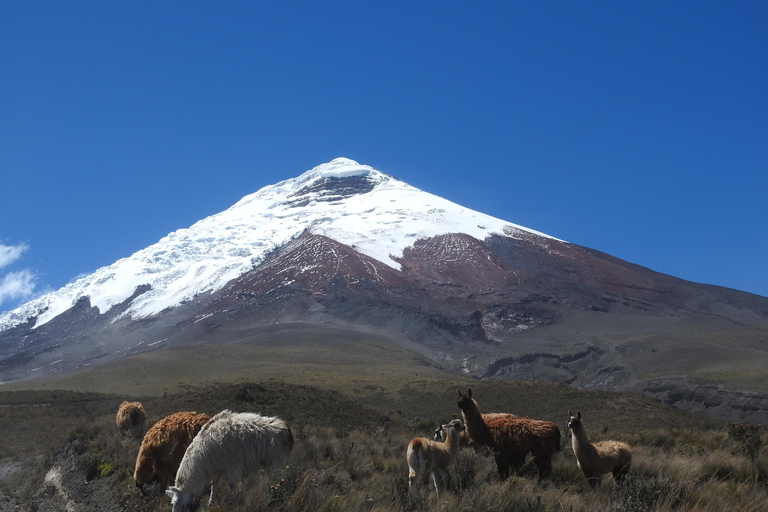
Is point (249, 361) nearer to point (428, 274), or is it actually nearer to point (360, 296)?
point (360, 296)

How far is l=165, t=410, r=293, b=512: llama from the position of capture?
6.73 metres

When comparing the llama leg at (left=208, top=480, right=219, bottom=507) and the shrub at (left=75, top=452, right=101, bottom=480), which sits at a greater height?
the llama leg at (left=208, top=480, right=219, bottom=507)

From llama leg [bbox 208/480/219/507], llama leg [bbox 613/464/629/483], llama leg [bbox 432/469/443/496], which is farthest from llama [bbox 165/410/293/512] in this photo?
llama leg [bbox 613/464/629/483]

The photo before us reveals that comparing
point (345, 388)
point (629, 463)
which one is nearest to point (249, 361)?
point (345, 388)

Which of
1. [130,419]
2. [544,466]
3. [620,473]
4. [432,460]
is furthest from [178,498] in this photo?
[130,419]

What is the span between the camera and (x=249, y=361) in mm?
72688

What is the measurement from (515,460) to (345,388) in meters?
41.7

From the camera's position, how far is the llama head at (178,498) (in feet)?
20.8

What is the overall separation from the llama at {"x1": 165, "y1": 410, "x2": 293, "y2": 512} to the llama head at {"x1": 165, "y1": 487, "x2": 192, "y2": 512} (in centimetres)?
1

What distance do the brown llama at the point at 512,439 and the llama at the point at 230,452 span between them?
2.79m

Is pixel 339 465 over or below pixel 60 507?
over

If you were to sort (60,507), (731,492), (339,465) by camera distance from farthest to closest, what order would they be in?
1. (60,507)
2. (339,465)
3. (731,492)

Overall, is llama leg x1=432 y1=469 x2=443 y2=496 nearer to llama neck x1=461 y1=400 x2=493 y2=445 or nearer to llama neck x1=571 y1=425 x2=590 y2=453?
llama neck x1=461 y1=400 x2=493 y2=445

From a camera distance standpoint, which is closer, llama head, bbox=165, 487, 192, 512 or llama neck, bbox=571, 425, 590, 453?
llama head, bbox=165, 487, 192, 512
